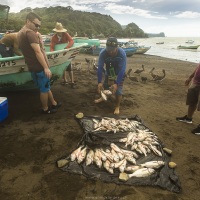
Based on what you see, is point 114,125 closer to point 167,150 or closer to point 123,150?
point 123,150

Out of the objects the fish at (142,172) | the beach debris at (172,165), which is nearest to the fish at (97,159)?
the fish at (142,172)

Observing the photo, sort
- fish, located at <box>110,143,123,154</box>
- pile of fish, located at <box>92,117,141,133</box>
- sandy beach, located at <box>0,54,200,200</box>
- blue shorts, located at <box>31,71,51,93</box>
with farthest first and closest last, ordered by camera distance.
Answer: blue shorts, located at <box>31,71,51,93</box>
pile of fish, located at <box>92,117,141,133</box>
fish, located at <box>110,143,123,154</box>
sandy beach, located at <box>0,54,200,200</box>

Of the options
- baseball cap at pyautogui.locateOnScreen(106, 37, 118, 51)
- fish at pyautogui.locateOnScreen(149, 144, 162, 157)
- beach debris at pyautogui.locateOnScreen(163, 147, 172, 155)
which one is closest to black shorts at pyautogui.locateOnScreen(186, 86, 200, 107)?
beach debris at pyautogui.locateOnScreen(163, 147, 172, 155)

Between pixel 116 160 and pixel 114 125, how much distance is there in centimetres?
141

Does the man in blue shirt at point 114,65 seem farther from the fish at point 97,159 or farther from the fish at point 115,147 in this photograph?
the fish at point 97,159

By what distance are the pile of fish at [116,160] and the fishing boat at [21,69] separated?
122 inches

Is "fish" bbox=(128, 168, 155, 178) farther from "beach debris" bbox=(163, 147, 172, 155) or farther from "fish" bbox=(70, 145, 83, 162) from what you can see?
"fish" bbox=(70, 145, 83, 162)

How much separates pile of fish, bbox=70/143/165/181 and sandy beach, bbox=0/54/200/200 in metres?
0.27

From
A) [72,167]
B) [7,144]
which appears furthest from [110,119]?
[7,144]

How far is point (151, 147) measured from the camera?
4301mm

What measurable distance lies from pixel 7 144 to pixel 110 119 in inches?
103

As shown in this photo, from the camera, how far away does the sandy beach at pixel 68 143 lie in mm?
3186

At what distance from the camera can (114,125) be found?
5125mm

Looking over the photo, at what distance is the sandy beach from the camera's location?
319cm
